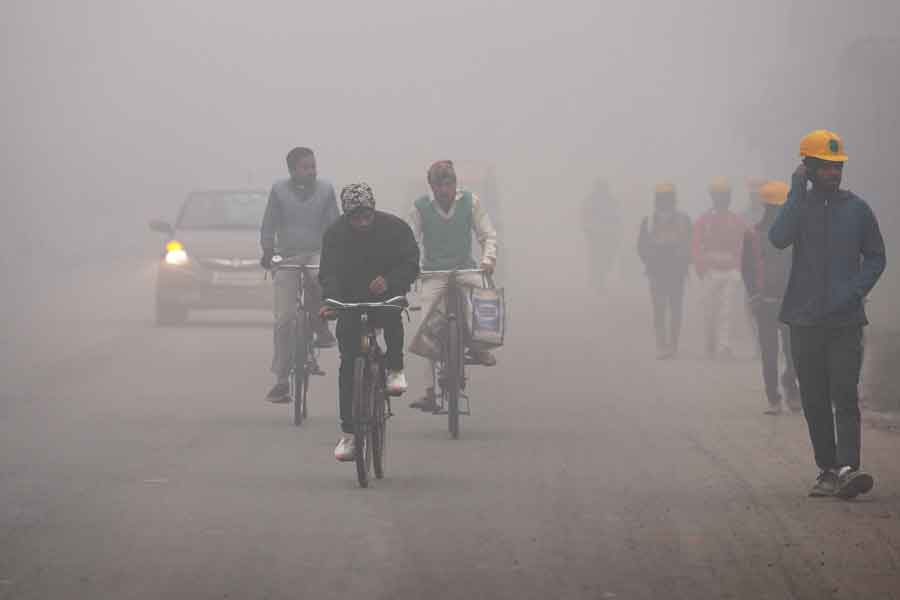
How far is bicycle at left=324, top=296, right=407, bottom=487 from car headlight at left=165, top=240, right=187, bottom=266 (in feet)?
45.4

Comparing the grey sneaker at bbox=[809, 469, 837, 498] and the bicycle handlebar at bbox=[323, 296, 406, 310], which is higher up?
the bicycle handlebar at bbox=[323, 296, 406, 310]

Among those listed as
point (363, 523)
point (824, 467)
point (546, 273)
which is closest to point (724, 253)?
point (824, 467)

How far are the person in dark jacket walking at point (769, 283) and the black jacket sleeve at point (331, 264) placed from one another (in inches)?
201

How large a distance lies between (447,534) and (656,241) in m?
13.2

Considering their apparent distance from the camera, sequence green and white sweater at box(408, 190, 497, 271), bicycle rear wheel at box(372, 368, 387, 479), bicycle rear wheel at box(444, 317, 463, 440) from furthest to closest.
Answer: green and white sweater at box(408, 190, 497, 271), bicycle rear wheel at box(444, 317, 463, 440), bicycle rear wheel at box(372, 368, 387, 479)

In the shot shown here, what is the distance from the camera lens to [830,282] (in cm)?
1041

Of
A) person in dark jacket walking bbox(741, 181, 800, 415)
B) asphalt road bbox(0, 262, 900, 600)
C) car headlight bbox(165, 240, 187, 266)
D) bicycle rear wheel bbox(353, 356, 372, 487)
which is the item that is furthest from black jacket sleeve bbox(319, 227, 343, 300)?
car headlight bbox(165, 240, 187, 266)

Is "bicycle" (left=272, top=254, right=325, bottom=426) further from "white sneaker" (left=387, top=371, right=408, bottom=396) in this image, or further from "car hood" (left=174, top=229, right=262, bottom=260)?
"car hood" (left=174, top=229, right=262, bottom=260)

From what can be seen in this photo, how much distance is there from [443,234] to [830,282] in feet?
13.6

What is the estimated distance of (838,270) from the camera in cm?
1041

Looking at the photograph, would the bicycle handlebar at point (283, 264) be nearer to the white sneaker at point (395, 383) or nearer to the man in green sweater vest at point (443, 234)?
the man in green sweater vest at point (443, 234)

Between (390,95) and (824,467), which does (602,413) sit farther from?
(390,95)

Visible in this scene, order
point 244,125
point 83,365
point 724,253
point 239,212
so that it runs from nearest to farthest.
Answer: point 83,365, point 724,253, point 239,212, point 244,125

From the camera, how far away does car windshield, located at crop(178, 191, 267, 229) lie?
83.8ft
